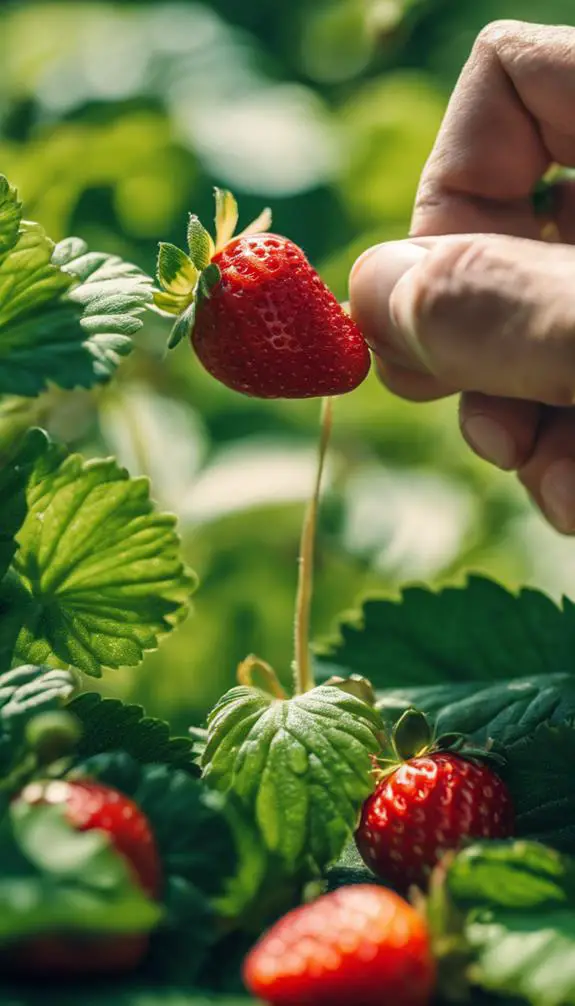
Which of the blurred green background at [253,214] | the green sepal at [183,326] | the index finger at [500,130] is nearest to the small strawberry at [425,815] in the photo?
the green sepal at [183,326]

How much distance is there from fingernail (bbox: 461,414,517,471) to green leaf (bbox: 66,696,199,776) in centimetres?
26

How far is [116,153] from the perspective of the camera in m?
1.68

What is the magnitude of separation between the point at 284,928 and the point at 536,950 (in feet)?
0.26

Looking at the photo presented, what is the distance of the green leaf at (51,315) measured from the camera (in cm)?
48

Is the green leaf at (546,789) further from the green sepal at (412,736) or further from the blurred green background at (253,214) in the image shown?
the blurred green background at (253,214)

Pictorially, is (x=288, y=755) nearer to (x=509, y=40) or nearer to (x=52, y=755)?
(x=52, y=755)

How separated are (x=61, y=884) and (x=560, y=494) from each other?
1.47ft

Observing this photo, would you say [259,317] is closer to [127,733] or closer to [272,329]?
[272,329]

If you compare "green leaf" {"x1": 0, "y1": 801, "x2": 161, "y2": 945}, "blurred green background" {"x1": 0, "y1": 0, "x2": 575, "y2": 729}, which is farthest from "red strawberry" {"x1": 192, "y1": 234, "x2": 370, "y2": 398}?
"blurred green background" {"x1": 0, "y1": 0, "x2": 575, "y2": 729}

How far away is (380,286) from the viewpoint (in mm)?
571

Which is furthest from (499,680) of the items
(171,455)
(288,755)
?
(171,455)

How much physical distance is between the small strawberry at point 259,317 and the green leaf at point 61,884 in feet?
0.76

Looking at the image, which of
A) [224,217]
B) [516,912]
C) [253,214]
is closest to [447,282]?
[224,217]

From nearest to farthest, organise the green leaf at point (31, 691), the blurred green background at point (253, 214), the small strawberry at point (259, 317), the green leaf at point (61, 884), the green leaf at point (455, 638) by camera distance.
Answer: the green leaf at point (61, 884)
the green leaf at point (31, 691)
the small strawberry at point (259, 317)
the green leaf at point (455, 638)
the blurred green background at point (253, 214)
